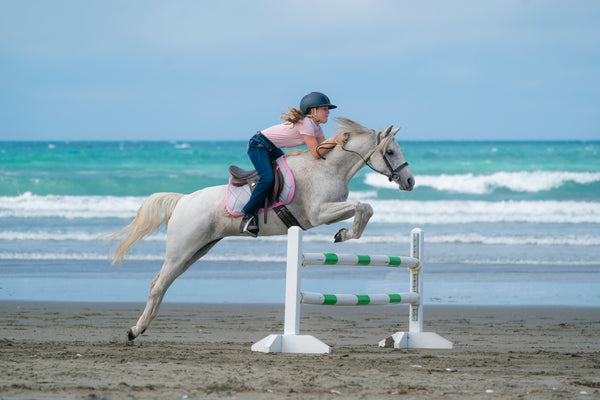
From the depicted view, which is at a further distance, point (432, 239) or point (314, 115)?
point (432, 239)

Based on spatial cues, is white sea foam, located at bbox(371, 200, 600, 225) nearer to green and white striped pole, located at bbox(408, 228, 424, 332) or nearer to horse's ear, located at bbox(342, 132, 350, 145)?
green and white striped pole, located at bbox(408, 228, 424, 332)

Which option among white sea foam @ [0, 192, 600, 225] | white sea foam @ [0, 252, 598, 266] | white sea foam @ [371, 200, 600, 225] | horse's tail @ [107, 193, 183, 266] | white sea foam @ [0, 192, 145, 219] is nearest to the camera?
horse's tail @ [107, 193, 183, 266]

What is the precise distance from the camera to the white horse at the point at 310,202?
6.11m

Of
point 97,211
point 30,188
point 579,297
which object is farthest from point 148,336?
point 30,188

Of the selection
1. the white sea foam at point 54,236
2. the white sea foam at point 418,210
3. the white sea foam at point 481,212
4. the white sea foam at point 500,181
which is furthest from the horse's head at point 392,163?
the white sea foam at point 500,181

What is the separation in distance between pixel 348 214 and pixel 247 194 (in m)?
0.89

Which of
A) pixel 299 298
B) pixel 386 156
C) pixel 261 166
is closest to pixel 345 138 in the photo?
pixel 386 156

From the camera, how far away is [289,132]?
20.7 feet

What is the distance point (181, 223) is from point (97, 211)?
16.7 meters

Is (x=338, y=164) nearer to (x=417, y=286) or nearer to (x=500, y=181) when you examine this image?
(x=417, y=286)

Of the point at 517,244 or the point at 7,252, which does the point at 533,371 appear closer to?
the point at 517,244

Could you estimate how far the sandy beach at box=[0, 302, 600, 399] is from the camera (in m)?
4.34

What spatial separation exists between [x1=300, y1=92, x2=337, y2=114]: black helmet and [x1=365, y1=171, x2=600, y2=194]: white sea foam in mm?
24114

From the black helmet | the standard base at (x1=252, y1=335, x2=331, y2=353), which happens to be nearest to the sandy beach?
the standard base at (x1=252, y1=335, x2=331, y2=353)
